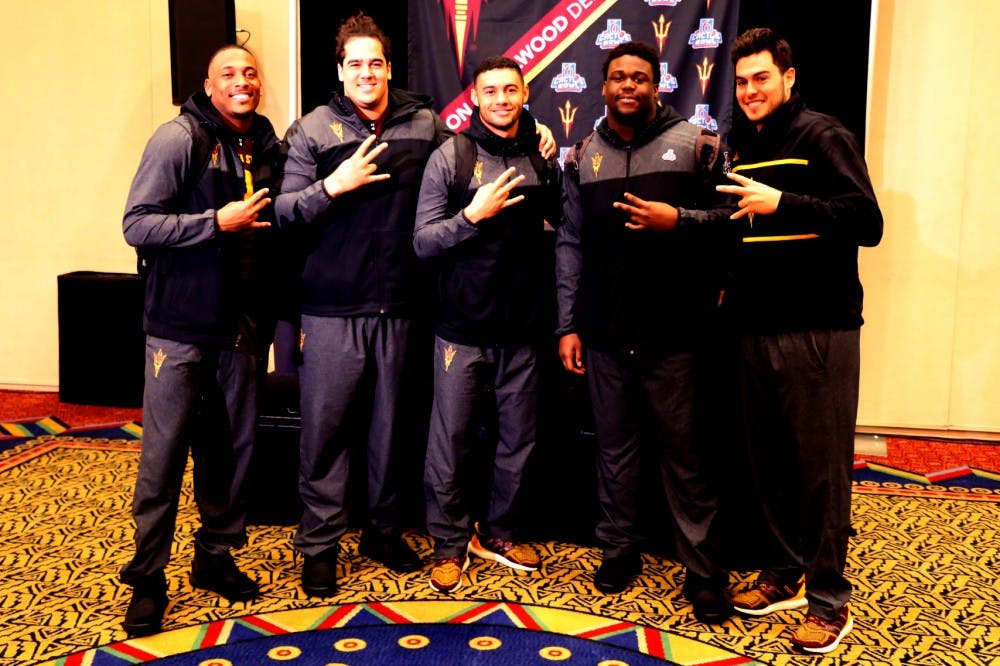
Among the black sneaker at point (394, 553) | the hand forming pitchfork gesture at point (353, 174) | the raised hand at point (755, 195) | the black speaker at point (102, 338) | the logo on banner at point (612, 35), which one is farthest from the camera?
the black speaker at point (102, 338)

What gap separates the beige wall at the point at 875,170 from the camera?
461 centimetres

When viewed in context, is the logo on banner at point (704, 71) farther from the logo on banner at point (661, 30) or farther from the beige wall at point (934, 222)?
the beige wall at point (934, 222)

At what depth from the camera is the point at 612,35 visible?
4523mm

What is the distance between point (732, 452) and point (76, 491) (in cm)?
269

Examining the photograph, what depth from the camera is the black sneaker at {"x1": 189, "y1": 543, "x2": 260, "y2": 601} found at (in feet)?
9.50

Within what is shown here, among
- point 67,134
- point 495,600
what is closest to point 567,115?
point 495,600

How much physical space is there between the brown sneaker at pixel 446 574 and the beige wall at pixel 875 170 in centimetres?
272

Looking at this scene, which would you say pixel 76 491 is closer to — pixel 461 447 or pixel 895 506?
pixel 461 447

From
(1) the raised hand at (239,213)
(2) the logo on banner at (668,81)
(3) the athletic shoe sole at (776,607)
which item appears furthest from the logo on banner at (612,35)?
(3) the athletic shoe sole at (776,607)

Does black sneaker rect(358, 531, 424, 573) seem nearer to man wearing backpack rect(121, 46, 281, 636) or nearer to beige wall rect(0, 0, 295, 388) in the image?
man wearing backpack rect(121, 46, 281, 636)

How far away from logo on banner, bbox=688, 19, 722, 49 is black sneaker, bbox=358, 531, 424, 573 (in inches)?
108

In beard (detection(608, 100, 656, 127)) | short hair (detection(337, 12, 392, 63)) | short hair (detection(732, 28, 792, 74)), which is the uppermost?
short hair (detection(337, 12, 392, 63))

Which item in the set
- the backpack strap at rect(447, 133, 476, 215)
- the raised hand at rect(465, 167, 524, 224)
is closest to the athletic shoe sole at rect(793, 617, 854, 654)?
the raised hand at rect(465, 167, 524, 224)

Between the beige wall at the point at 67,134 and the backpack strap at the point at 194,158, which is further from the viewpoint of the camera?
the beige wall at the point at 67,134
